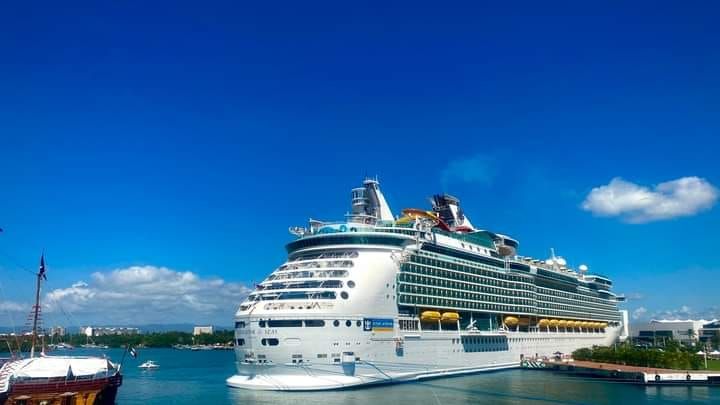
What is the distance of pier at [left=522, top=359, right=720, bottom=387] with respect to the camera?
68.8m

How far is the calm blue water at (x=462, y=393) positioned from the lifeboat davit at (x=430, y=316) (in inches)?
247

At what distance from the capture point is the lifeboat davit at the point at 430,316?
62125mm

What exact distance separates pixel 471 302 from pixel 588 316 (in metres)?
47.3

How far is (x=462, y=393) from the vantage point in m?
53.2

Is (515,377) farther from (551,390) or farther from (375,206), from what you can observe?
(375,206)

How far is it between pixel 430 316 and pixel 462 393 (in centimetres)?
1080

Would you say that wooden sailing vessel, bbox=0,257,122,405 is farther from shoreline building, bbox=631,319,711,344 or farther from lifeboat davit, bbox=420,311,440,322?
shoreline building, bbox=631,319,711,344

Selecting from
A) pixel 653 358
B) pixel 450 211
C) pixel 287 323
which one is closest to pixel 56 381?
pixel 287 323

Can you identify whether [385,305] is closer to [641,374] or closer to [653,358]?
[641,374]

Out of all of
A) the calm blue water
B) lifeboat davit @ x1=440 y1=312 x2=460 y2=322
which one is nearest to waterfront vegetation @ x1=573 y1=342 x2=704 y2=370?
the calm blue water

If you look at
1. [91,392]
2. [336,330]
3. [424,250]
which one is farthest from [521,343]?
[91,392]

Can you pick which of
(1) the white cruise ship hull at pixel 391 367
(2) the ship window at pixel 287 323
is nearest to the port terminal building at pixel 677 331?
(1) the white cruise ship hull at pixel 391 367

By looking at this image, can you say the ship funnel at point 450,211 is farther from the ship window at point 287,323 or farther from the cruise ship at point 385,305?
the ship window at point 287,323

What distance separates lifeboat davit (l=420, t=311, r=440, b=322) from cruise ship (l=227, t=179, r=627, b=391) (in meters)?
0.13
